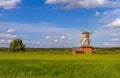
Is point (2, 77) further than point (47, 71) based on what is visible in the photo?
No

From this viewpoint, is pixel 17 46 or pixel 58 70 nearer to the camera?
pixel 58 70

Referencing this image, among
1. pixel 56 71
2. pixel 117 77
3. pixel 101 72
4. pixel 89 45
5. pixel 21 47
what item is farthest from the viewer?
pixel 21 47

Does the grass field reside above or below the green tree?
below

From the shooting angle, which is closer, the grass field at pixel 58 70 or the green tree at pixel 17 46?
the grass field at pixel 58 70

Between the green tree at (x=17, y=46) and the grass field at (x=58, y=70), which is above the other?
the green tree at (x=17, y=46)

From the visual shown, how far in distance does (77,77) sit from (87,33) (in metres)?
83.1

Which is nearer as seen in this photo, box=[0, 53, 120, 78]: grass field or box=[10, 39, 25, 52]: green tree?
box=[0, 53, 120, 78]: grass field

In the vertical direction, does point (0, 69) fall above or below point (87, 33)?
below

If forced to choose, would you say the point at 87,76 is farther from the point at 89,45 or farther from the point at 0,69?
the point at 89,45

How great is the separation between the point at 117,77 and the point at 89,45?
81.2 metres

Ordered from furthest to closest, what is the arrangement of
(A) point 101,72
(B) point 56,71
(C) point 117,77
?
1. (B) point 56,71
2. (A) point 101,72
3. (C) point 117,77

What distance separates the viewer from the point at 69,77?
14.0m

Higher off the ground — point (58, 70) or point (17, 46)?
point (17, 46)

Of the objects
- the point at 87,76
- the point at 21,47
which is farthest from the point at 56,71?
the point at 21,47
